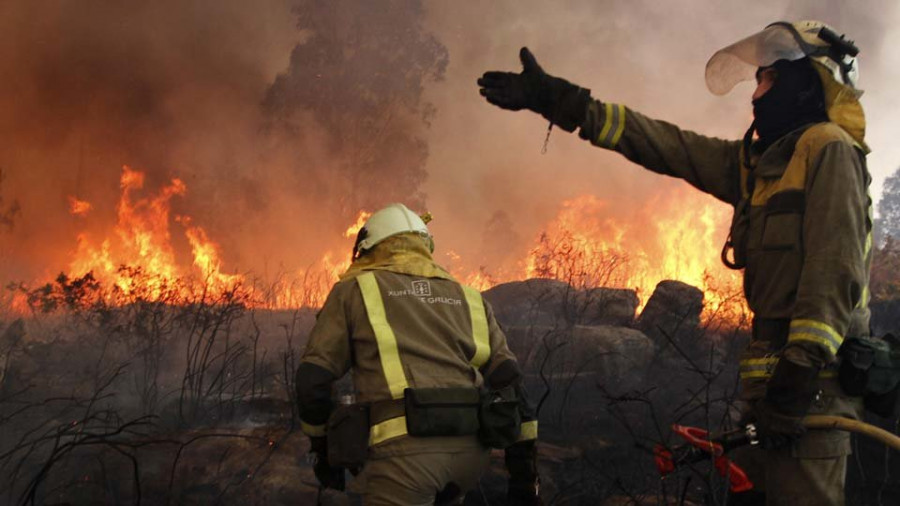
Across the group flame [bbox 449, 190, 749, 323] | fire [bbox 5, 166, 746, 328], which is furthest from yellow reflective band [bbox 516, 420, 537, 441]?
flame [bbox 449, 190, 749, 323]

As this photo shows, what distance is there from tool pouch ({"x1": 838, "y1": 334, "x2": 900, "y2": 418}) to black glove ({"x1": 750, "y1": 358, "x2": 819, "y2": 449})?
16 cm

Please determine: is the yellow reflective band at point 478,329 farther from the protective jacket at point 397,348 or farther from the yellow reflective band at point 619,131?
the yellow reflective band at point 619,131

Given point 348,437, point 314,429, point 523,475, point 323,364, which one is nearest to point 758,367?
point 523,475

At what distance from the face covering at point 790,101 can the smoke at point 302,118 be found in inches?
475

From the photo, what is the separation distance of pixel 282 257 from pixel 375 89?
4599 mm

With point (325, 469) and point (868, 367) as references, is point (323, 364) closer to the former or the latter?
point (325, 469)

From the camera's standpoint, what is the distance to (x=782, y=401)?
223cm

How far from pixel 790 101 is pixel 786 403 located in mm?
1318

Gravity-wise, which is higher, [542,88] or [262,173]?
[262,173]

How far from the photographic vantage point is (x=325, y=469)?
2.95 metres

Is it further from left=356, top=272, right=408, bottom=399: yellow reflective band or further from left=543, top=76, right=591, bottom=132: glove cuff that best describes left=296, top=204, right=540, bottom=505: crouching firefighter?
left=543, top=76, right=591, bottom=132: glove cuff

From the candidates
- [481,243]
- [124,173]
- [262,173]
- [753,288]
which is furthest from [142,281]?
[481,243]

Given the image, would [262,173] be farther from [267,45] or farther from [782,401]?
[782,401]

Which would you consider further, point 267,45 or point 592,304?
point 267,45
